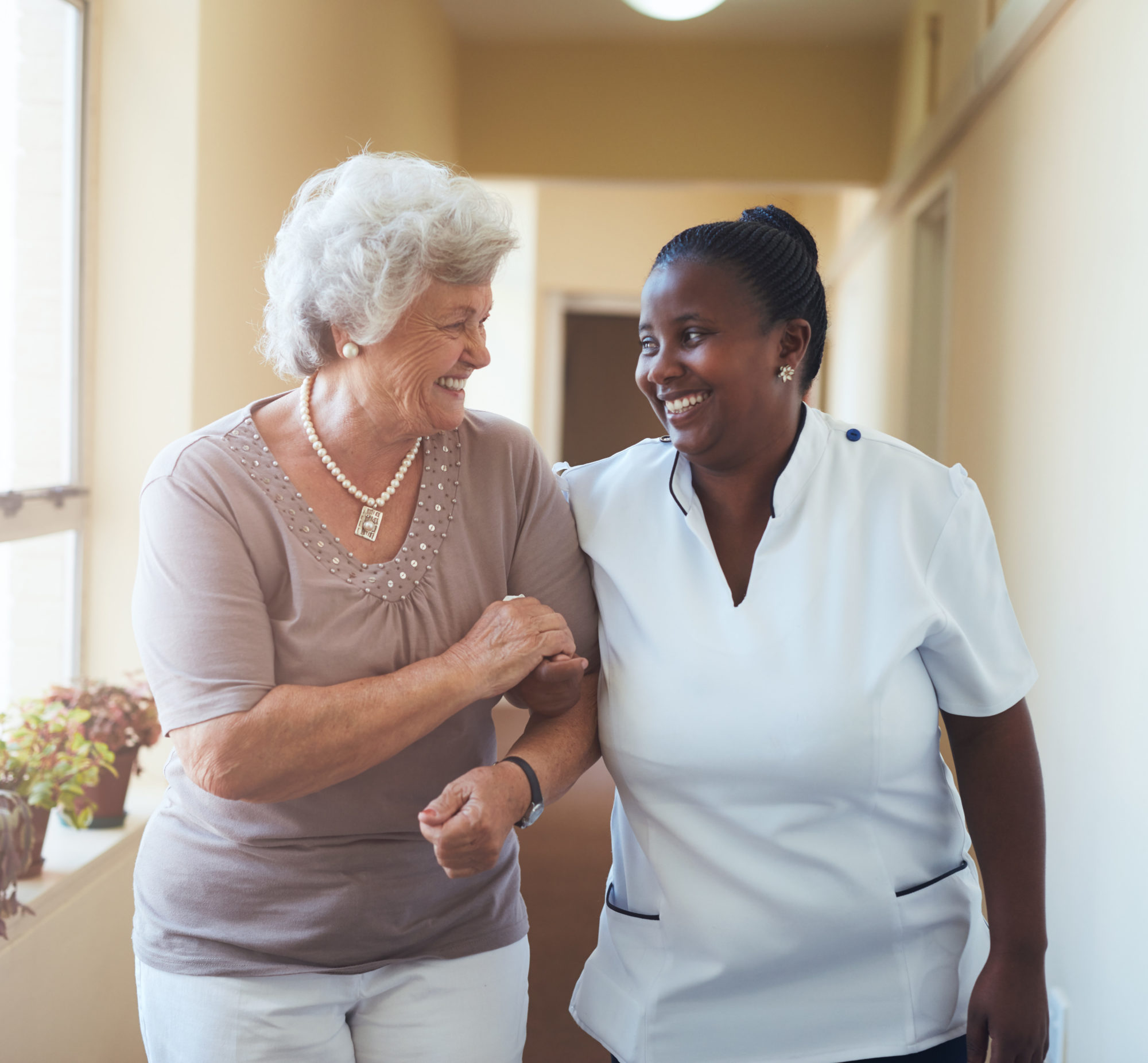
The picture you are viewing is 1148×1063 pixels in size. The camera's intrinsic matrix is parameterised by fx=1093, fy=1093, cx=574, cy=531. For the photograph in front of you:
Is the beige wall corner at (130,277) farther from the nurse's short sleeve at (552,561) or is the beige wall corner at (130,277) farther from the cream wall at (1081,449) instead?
the cream wall at (1081,449)

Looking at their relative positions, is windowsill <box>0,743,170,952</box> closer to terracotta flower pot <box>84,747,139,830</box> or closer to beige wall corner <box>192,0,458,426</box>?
terracotta flower pot <box>84,747,139,830</box>

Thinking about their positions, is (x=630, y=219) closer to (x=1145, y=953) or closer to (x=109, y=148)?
(x=109, y=148)

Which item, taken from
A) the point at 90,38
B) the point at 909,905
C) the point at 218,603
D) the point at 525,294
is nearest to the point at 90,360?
the point at 90,38

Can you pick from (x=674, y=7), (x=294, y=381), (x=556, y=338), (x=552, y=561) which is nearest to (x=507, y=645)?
(x=552, y=561)

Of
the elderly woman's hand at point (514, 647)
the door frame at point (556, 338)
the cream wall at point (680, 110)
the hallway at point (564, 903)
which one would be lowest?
the hallway at point (564, 903)

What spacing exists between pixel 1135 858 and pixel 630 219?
605 cm

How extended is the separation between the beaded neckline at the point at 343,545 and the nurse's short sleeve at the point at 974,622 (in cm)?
57

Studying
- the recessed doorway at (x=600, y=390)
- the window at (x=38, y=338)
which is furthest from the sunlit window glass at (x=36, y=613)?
the recessed doorway at (x=600, y=390)

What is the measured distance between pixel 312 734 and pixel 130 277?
5.58 ft

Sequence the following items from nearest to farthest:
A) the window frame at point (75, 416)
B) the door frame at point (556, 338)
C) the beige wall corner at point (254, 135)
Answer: the window frame at point (75, 416), the beige wall corner at point (254, 135), the door frame at point (556, 338)

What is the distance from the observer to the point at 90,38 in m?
2.35

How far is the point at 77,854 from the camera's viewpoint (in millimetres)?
2170

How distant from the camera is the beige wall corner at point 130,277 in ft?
7.83

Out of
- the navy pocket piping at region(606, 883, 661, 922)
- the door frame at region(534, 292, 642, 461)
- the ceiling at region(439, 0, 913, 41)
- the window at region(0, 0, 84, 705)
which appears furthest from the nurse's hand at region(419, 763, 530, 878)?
the door frame at region(534, 292, 642, 461)
